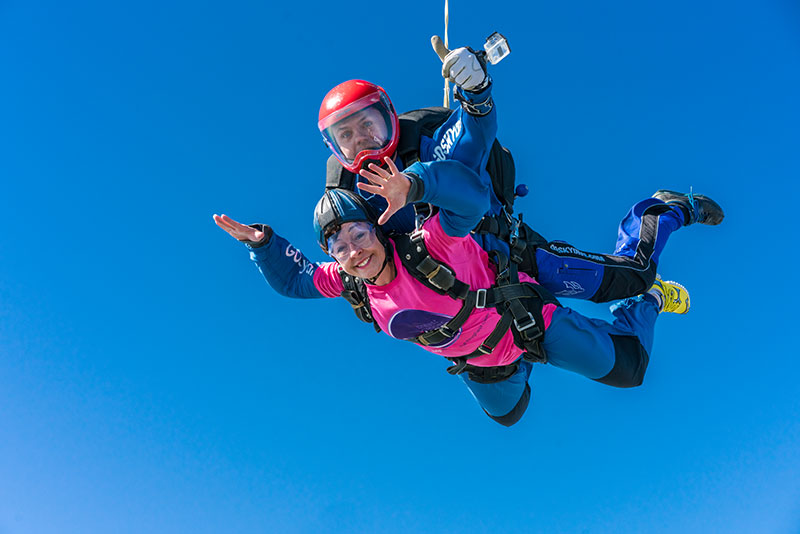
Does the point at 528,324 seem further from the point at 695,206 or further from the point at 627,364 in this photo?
the point at 695,206

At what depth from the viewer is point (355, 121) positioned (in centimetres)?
421

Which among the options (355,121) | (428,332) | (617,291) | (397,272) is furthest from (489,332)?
(355,121)

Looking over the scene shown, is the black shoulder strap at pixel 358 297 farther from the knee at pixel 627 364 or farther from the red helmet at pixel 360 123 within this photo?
the knee at pixel 627 364

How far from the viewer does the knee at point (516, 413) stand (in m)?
5.58

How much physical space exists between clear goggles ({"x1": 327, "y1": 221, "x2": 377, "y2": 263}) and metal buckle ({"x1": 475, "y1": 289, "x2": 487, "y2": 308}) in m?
0.76

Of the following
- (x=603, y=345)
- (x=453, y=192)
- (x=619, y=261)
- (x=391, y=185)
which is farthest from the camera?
(x=619, y=261)

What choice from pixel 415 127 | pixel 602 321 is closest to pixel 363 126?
pixel 415 127

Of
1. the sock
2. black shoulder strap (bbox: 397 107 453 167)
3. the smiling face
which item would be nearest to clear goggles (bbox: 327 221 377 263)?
the smiling face

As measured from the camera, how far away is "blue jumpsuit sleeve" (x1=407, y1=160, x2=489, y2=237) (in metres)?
3.50

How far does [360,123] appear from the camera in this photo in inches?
166

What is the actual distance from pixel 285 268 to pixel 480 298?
4.79ft

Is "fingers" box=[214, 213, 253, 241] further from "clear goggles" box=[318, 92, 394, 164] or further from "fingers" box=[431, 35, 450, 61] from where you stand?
"fingers" box=[431, 35, 450, 61]

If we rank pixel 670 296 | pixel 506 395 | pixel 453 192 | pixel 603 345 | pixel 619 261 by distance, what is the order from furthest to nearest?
pixel 670 296
pixel 506 395
pixel 619 261
pixel 603 345
pixel 453 192

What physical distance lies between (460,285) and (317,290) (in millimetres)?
1238
